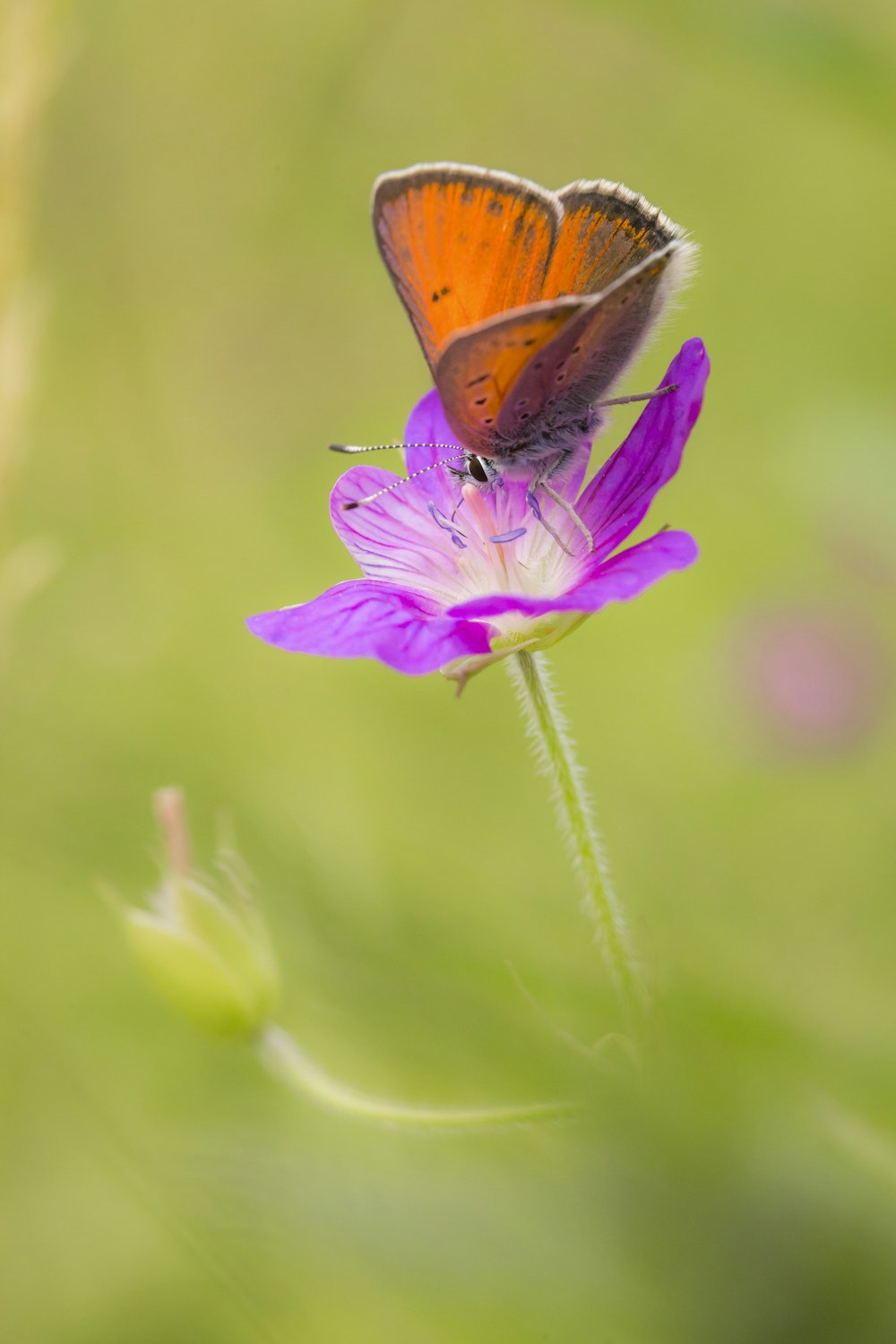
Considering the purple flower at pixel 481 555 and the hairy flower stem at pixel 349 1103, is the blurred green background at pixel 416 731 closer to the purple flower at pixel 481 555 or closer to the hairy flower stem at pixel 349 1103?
the hairy flower stem at pixel 349 1103

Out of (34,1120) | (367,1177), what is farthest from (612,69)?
(367,1177)

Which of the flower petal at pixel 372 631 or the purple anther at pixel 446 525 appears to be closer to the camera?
the flower petal at pixel 372 631

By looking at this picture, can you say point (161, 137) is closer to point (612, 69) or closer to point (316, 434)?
point (316, 434)

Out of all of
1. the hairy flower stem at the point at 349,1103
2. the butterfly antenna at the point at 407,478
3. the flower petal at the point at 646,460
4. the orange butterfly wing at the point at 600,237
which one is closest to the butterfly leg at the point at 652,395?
the flower petal at the point at 646,460

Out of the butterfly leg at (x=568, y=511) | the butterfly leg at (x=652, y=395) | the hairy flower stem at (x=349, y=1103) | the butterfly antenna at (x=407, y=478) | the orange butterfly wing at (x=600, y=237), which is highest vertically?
the orange butterfly wing at (x=600, y=237)

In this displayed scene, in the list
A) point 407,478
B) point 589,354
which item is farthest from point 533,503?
point 589,354

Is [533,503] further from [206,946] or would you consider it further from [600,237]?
[206,946]

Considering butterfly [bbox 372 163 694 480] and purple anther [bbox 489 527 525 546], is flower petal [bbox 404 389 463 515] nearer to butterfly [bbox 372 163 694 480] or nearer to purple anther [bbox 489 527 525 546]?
purple anther [bbox 489 527 525 546]
